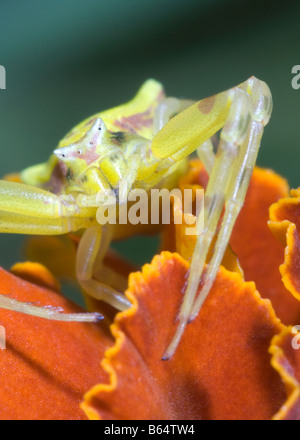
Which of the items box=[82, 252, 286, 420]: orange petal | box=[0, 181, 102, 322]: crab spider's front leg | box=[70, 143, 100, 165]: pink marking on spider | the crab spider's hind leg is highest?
box=[70, 143, 100, 165]: pink marking on spider

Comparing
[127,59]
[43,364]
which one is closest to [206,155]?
[43,364]

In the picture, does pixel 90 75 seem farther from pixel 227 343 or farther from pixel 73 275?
pixel 227 343

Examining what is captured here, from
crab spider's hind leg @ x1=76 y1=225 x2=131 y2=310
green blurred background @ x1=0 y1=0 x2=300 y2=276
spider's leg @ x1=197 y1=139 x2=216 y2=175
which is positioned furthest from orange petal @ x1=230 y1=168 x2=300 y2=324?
green blurred background @ x1=0 y1=0 x2=300 y2=276

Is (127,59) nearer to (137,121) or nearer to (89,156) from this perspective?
(137,121)

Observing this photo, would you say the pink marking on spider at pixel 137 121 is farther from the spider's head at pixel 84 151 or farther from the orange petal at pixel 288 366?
the orange petal at pixel 288 366

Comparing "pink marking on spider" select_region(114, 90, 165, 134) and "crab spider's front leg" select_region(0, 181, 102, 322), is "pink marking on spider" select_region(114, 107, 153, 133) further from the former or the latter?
"crab spider's front leg" select_region(0, 181, 102, 322)
